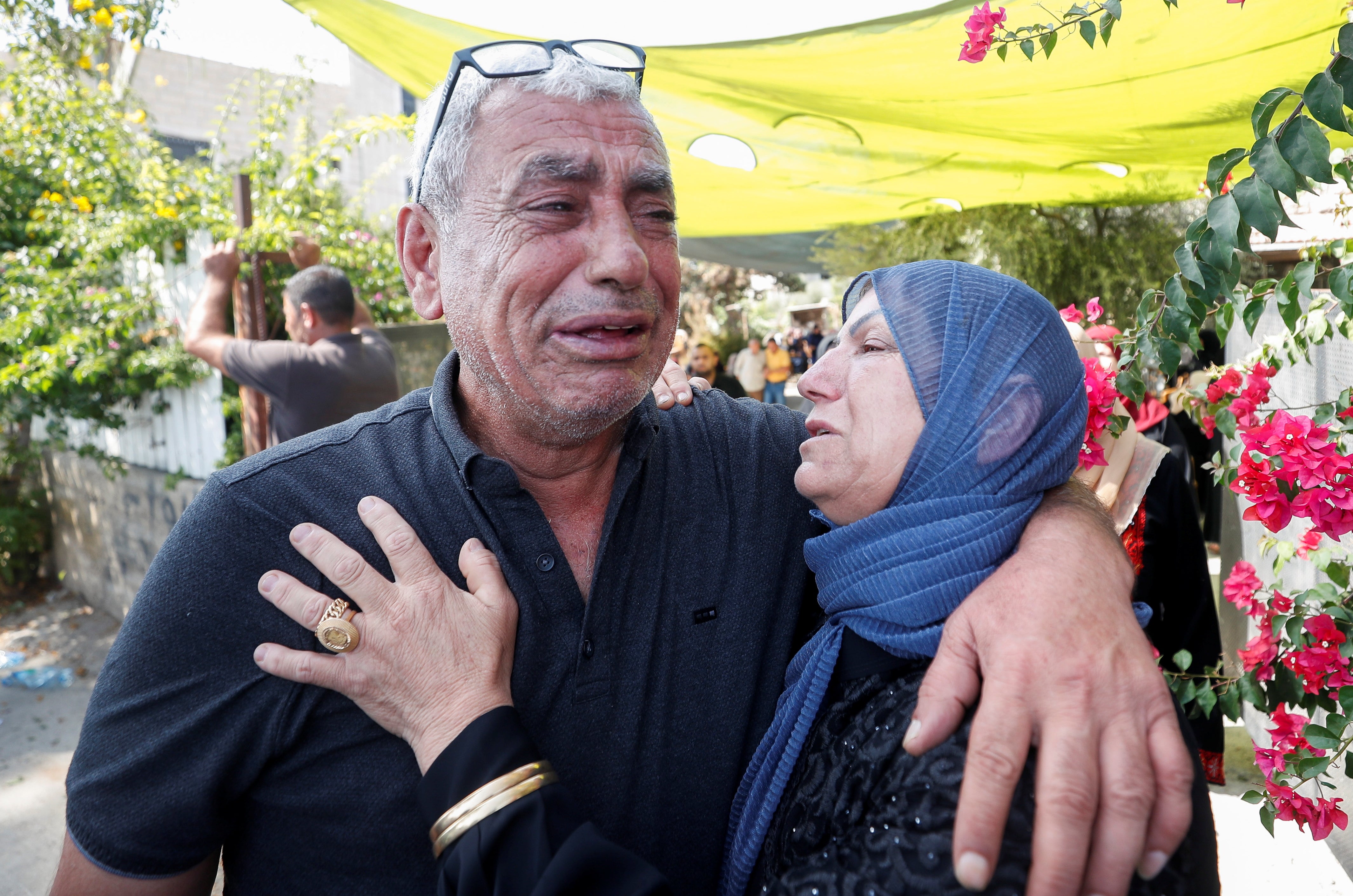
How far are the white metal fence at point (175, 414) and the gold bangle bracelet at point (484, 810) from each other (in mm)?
5101

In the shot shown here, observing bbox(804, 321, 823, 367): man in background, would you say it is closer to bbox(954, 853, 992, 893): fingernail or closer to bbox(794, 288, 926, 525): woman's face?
bbox(794, 288, 926, 525): woman's face

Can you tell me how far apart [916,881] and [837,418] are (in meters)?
0.67

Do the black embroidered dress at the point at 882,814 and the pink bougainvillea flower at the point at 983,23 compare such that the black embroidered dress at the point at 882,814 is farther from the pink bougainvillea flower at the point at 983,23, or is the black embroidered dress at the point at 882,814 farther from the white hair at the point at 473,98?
the pink bougainvillea flower at the point at 983,23

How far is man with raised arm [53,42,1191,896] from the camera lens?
1024 millimetres

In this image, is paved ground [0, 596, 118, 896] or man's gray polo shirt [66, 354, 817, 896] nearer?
man's gray polo shirt [66, 354, 817, 896]

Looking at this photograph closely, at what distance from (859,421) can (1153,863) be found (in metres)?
0.68

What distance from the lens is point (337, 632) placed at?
1.20 metres

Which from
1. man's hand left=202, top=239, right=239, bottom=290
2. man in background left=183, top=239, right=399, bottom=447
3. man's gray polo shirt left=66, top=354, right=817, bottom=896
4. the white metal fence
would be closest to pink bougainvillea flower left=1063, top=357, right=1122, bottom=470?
man's gray polo shirt left=66, top=354, right=817, bottom=896

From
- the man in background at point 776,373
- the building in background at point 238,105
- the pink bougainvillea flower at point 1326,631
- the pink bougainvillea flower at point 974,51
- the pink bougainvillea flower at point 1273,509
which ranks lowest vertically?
the man in background at point 776,373

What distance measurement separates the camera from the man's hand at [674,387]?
1.79 metres

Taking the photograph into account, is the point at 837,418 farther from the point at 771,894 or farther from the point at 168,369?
the point at 168,369

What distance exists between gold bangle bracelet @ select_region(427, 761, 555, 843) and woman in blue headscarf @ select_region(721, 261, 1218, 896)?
1.17 feet

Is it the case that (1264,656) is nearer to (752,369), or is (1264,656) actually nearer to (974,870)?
(974,870)

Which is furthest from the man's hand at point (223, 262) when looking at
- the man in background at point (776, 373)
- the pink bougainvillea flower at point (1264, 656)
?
the man in background at point (776, 373)
